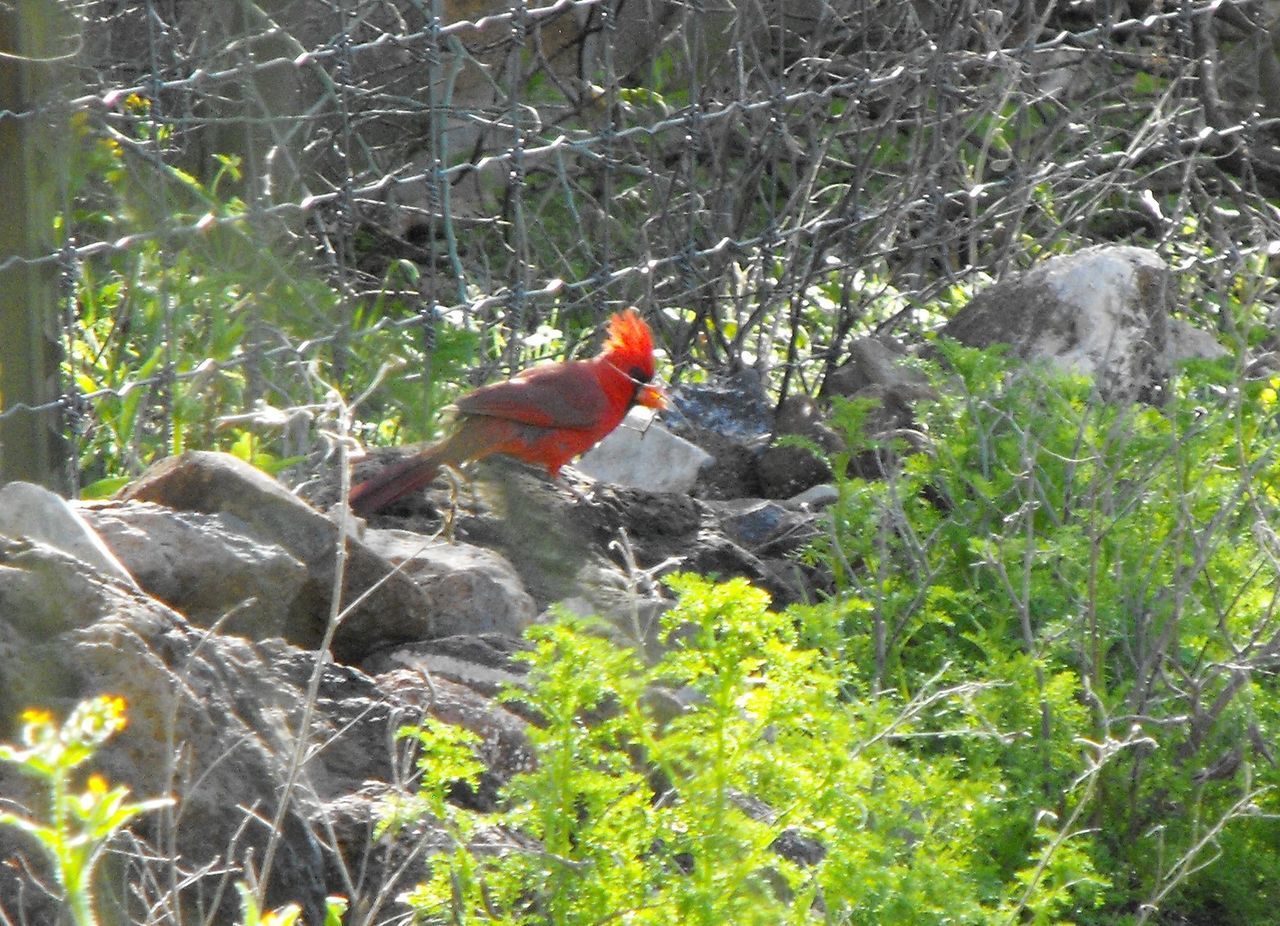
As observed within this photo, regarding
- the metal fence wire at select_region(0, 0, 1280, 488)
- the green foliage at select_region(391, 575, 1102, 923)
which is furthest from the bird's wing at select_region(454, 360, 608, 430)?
the green foliage at select_region(391, 575, 1102, 923)

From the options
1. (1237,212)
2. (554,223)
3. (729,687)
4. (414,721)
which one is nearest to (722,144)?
Answer: (554,223)

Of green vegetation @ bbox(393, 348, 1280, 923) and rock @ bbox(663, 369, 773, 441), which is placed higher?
green vegetation @ bbox(393, 348, 1280, 923)

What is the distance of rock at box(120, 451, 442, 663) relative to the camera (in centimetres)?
296

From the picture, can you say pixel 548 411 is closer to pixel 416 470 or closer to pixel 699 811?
pixel 416 470

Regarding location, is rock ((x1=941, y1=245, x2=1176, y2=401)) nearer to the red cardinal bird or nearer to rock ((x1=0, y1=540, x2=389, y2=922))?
the red cardinal bird

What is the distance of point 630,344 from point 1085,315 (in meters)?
1.31

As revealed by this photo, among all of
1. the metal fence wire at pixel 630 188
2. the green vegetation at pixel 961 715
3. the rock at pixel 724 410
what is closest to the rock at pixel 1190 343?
the metal fence wire at pixel 630 188

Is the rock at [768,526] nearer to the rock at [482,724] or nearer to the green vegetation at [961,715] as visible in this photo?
the green vegetation at [961,715]

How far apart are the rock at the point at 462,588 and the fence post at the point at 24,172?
204 cm

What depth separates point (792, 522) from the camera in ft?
13.2

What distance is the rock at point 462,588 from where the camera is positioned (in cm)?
315

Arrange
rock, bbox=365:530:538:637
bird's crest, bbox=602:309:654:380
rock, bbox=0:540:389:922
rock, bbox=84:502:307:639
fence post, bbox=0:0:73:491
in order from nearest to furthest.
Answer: fence post, bbox=0:0:73:491, rock, bbox=0:540:389:922, rock, bbox=84:502:307:639, rock, bbox=365:530:538:637, bird's crest, bbox=602:309:654:380

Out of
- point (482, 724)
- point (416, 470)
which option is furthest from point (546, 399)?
point (482, 724)

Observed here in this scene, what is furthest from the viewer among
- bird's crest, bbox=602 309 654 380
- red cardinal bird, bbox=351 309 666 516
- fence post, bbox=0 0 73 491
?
bird's crest, bbox=602 309 654 380
